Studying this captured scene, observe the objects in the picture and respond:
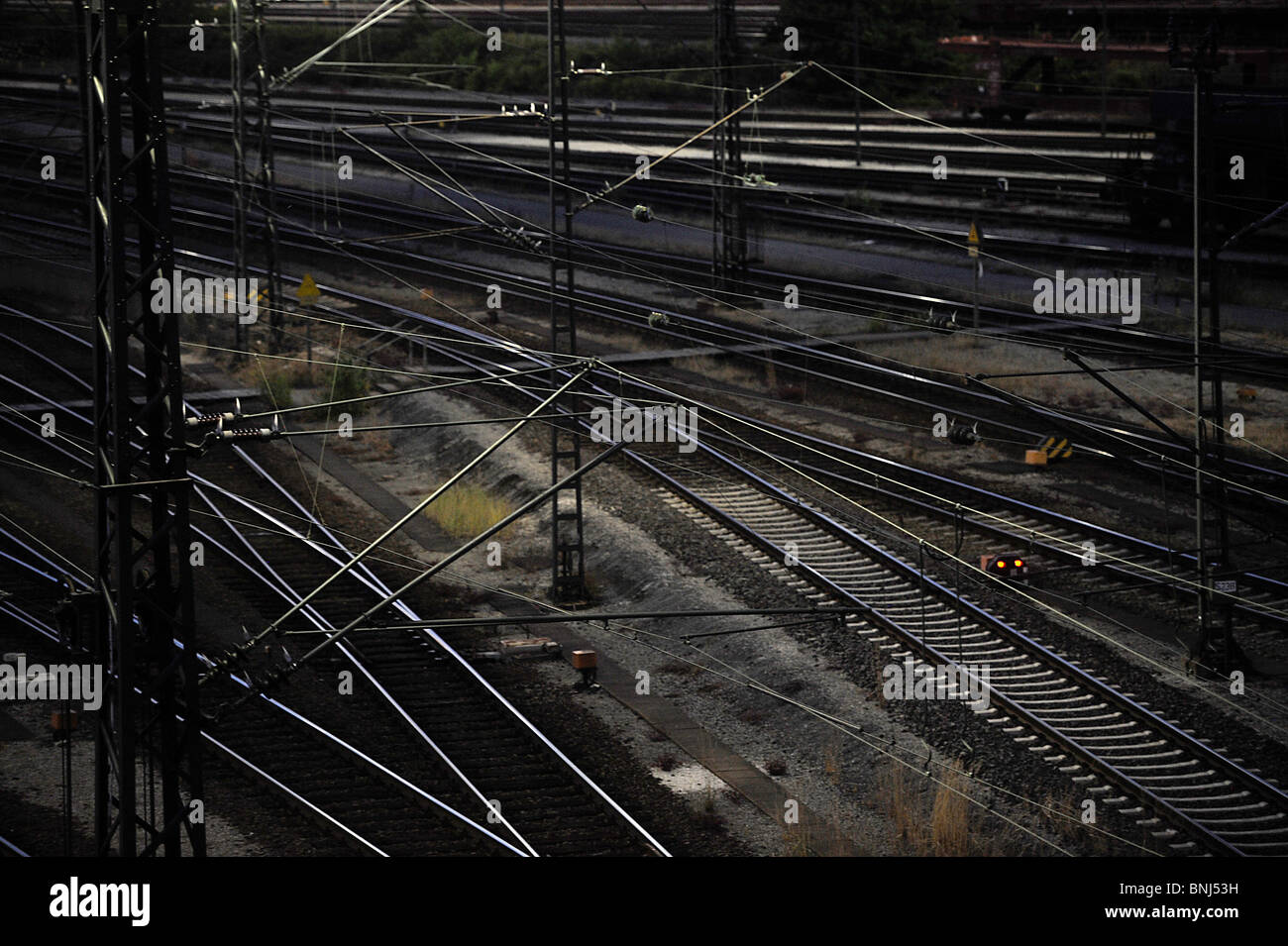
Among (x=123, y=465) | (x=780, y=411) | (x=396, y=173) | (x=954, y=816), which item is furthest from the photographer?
(x=396, y=173)

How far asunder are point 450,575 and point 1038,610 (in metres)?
6.84

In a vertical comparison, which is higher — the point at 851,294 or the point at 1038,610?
the point at 851,294

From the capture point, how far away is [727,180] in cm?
3544

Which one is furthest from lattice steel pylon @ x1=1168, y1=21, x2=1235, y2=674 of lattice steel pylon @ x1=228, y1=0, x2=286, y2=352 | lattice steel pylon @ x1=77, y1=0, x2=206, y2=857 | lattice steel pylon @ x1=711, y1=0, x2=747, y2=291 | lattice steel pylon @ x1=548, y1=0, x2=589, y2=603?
lattice steel pylon @ x1=228, y1=0, x2=286, y2=352

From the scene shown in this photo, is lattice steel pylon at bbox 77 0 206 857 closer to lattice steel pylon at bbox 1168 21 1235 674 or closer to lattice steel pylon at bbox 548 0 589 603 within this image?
lattice steel pylon at bbox 548 0 589 603

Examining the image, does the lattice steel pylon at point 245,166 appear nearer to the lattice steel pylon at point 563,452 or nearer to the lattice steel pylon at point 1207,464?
the lattice steel pylon at point 563,452

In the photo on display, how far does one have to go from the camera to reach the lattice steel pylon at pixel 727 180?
32656 millimetres

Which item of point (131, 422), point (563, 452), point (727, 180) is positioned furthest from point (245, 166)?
point (131, 422)

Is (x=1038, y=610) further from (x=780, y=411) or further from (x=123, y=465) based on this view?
(x=123, y=465)

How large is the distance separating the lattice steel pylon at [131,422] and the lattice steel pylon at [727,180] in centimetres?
2112

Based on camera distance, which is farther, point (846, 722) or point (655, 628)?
point (655, 628)

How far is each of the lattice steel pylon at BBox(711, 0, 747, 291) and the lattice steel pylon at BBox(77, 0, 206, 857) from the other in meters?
21.1
